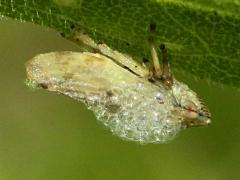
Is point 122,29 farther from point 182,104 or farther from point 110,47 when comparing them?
point 182,104

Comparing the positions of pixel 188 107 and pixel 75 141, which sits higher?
pixel 188 107

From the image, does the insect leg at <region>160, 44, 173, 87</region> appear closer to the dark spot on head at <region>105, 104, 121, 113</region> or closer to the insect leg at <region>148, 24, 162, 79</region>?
the insect leg at <region>148, 24, 162, 79</region>

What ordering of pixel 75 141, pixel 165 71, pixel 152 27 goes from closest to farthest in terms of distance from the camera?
pixel 152 27, pixel 165 71, pixel 75 141

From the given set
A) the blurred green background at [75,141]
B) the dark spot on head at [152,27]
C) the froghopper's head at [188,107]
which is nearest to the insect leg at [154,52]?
the dark spot on head at [152,27]

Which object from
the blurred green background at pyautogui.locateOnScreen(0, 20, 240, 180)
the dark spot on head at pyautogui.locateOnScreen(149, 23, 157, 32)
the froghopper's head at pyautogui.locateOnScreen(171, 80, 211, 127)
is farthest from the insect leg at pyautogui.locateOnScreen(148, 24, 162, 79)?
the blurred green background at pyautogui.locateOnScreen(0, 20, 240, 180)

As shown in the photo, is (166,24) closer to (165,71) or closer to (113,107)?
(165,71)

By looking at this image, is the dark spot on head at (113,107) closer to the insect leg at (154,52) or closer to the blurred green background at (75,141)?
the insect leg at (154,52)

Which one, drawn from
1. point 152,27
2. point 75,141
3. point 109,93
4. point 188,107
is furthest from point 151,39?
point 75,141
